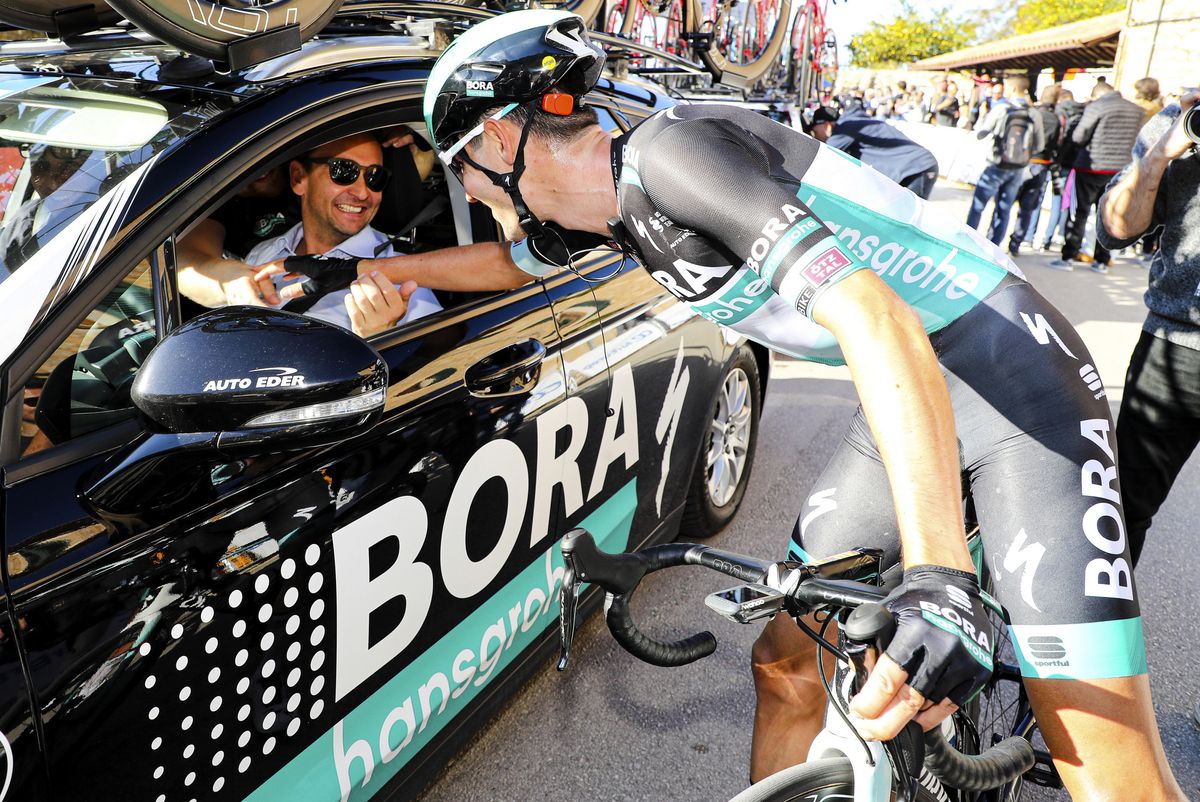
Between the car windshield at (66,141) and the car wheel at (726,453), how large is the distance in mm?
2063

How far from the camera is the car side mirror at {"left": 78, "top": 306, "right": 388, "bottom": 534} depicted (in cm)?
130

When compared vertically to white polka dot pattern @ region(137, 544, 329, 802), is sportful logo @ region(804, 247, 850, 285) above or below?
above

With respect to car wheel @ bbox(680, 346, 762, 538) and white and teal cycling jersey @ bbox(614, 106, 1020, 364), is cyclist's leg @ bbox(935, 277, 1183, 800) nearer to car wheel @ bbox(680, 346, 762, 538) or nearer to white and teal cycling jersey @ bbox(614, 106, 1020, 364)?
white and teal cycling jersey @ bbox(614, 106, 1020, 364)

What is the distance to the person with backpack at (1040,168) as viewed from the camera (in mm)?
10562

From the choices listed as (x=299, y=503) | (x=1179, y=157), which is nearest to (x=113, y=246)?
(x=299, y=503)

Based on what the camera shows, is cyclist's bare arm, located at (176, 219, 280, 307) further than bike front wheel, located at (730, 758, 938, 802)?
Yes

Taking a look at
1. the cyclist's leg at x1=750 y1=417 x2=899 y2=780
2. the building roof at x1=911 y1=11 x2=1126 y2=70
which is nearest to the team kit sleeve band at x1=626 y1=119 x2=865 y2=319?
the cyclist's leg at x1=750 y1=417 x2=899 y2=780

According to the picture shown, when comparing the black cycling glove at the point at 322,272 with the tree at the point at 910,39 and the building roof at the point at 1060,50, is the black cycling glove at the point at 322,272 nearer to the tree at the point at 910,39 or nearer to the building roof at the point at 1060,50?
the building roof at the point at 1060,50

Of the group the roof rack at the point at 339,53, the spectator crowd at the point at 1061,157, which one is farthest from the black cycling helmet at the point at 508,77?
the spectator crowd at the point at 1061,157

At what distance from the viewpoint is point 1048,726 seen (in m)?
1.54

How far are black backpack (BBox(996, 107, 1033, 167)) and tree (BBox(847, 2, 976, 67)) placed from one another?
5979cm

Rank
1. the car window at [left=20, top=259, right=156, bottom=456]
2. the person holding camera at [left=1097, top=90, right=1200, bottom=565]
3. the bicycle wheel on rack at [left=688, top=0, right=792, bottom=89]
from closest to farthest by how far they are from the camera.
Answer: the car window at [left=20, top=259, right=156, bottom=456]
the person holding camera at [left=1097, top=90, right=1200, bottom=565]
the bicycle wheel on rack at [left=688, top=0, right=792, bottom=89]

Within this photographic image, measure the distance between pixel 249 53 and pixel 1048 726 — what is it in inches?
77.0

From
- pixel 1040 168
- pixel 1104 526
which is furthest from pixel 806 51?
pixel 1104 526
